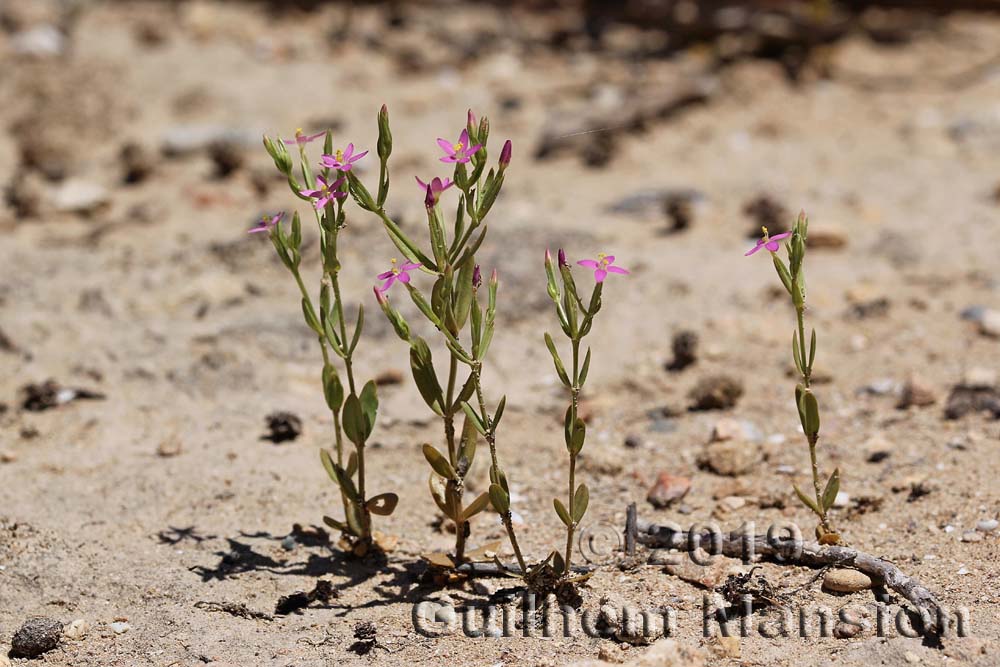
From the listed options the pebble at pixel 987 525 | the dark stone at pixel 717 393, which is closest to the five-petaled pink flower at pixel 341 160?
the dark stone at pixel 717 393

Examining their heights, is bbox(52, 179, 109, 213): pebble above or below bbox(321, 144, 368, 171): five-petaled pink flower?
below

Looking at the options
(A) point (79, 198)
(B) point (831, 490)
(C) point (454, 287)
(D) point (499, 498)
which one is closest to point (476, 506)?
(D) point (499, 498)

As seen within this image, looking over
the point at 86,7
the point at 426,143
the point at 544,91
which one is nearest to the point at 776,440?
the point at 426,143

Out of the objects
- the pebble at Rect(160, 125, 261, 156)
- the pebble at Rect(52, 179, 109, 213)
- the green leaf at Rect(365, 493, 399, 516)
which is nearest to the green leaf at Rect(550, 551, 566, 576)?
the green leaf at Rect(365, 493, 399, 516)

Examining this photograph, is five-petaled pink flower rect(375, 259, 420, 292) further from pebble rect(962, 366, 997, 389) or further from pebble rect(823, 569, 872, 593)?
pebble rect(962, 366, 997, 389)

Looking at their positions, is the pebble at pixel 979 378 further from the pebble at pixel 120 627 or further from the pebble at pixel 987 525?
the pebble at pixel 120 627

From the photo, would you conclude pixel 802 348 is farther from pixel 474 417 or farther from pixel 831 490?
pixel 474 417
